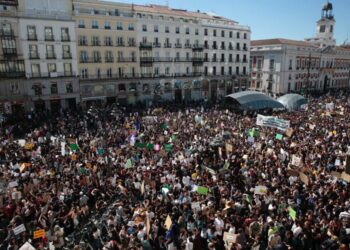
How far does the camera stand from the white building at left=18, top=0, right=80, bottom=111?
1481 inches

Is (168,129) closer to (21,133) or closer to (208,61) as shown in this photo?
(21,133)

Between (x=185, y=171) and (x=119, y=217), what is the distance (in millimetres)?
5359

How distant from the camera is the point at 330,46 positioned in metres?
77.6

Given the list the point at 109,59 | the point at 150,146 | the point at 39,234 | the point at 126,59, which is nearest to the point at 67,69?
the point at 109,59

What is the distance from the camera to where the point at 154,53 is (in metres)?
49.4

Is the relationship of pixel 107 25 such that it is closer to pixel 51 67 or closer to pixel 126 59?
pixel 126 59

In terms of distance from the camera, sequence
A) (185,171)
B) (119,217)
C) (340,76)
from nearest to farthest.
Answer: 1. (119,217)
2. (185,171)
3. (340,76)

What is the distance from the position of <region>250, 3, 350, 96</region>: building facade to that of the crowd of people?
148ft

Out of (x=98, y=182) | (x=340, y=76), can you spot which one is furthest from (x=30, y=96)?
(x=340, y=76)

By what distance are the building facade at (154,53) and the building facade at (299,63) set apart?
7.81 metres

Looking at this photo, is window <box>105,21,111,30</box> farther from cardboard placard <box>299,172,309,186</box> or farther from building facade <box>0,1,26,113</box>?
cardboard placard <box>299,172,309,186</box>

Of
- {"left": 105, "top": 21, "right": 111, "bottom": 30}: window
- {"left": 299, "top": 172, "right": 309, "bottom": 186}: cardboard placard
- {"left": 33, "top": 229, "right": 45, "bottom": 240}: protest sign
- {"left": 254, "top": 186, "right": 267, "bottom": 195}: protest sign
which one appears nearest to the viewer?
{"left": 33, "top": 229, "right": 45, "bottom": 240}: protest sign

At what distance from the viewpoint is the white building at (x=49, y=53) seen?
1481 inches

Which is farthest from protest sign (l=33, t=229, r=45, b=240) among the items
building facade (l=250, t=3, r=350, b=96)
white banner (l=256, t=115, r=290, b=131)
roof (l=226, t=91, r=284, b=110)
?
building facade (l=250, t=3, r=350, b=96)
